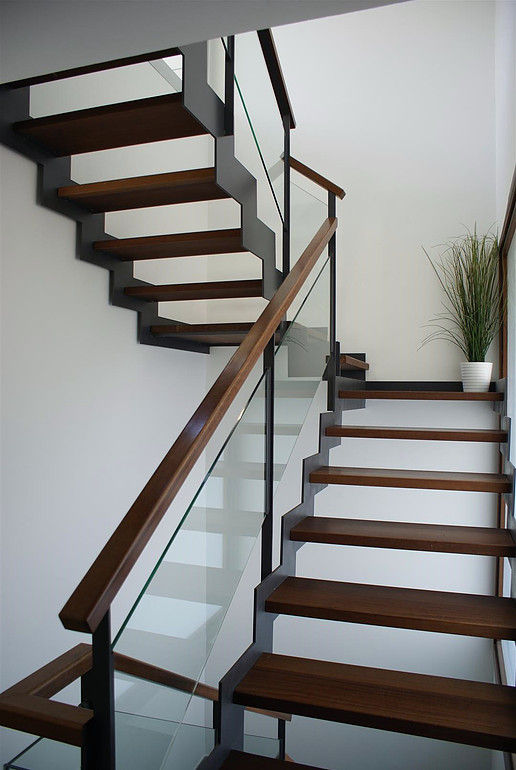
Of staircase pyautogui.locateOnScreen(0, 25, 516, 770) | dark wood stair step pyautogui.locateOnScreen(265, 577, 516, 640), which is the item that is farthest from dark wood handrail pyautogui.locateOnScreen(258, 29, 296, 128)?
dark wood stair step pyautogui.locateOnScreen(265, 577, 516, 640)

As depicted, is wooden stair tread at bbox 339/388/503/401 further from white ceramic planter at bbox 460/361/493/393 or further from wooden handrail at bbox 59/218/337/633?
wooden handrail at bbox 59/218/337/633

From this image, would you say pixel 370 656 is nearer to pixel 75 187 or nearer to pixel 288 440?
pixel 288 440

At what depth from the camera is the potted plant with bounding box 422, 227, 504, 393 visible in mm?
4551

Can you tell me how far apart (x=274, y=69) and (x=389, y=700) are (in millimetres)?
3042

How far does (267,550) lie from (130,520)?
1.22 meters

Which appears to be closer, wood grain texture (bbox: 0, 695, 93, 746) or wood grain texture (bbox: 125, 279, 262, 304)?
wood grain texture (bbox: 0, 695, 93, 746)

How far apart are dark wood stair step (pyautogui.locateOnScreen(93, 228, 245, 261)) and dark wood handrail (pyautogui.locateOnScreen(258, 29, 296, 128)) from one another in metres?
0.87

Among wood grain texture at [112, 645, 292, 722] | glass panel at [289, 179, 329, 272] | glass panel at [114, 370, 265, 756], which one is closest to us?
wood grain texture at [112, 645, 292, 722]

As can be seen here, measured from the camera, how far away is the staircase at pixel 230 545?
5.23ft

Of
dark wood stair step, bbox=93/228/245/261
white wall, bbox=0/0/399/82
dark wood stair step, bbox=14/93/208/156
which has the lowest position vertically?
dark wood stair step, bbox=93/228/245/261

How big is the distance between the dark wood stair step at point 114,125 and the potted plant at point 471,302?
8.45 ft

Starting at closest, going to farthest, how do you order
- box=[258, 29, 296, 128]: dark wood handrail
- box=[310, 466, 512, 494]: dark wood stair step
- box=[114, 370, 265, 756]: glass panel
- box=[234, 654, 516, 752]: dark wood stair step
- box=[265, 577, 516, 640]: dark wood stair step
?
box=[114, 370, 265, 756]: glass panel
box=[234, 654, 516, 752]: dark wood stair step
box=[265, 577, 516, 640]: dark wood stair step
box=[310, 466, 512, 494]: dark wood stair step
box=[258, 29, 296, 128]: dark wood handrail

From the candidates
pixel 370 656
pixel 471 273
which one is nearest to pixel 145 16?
pixel 471 273

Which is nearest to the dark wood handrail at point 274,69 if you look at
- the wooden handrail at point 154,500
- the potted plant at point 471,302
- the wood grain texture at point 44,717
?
the wooden handrail at point 154,500
